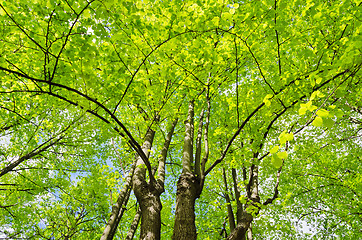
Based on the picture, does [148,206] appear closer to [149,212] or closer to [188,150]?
[149,212]

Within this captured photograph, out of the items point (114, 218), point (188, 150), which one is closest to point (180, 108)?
point (188, 150)

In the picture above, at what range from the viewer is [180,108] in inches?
209

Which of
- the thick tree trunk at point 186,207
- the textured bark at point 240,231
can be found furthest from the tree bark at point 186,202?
the textured bark at point 240,231

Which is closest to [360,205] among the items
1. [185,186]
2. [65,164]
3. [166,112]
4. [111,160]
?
[185,186]

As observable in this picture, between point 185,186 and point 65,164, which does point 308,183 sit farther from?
point 65,164

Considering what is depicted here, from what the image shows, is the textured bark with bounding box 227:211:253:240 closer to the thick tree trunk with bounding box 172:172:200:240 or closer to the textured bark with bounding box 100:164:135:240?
the thick tree trunk with bounding box 172:172:200:240

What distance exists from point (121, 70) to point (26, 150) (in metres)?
6.46

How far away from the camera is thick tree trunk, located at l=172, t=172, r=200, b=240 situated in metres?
2.69

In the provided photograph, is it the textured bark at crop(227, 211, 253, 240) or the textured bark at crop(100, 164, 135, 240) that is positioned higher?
the textured bark at crop(100, 164, 135, 240)

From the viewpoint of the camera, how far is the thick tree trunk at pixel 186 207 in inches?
106

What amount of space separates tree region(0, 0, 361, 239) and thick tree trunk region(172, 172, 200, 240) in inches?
0.7

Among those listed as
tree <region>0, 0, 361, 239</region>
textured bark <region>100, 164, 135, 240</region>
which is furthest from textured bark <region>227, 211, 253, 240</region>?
textured bark <region>100, 164, 135, 240</region>

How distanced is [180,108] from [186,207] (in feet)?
9.55

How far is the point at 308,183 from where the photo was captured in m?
9.01
